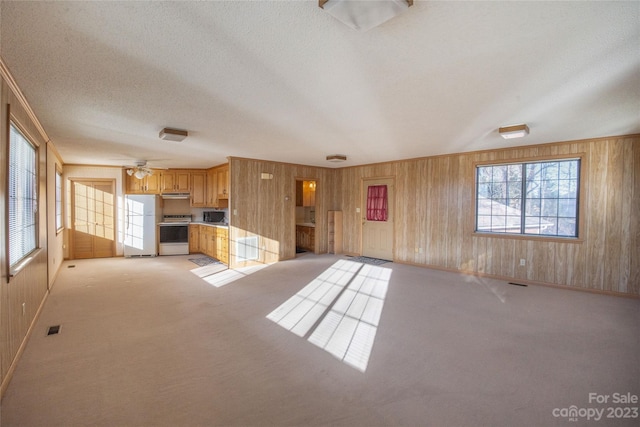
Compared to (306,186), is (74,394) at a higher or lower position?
lower

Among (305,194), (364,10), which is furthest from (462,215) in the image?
(364,10)

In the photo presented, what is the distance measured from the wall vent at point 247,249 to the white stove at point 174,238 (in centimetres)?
252

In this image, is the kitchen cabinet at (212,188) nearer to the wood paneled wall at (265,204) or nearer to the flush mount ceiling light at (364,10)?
the wood paneled wall at (265,204)

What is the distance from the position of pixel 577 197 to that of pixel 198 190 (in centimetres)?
825

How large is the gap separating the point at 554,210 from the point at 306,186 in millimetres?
5819

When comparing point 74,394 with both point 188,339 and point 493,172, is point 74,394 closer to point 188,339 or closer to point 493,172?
point 188,339

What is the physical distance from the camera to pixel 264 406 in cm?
194

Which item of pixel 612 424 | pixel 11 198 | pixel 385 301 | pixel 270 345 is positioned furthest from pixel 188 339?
pixel 612 424

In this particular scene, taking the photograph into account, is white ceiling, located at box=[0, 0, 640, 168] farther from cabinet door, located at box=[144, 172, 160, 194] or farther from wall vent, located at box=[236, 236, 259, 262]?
cabinet door, located at box=[144, 172, 160, 194]

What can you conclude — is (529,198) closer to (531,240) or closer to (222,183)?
(531,240)

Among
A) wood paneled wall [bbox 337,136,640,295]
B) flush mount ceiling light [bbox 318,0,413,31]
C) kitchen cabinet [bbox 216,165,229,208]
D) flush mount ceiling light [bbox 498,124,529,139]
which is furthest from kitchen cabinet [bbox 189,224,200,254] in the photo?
flush mount ceiling light [bbox 318,0,413,31]

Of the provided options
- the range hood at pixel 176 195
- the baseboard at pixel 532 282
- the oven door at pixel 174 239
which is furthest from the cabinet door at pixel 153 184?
the baseboard at pixel 532 282

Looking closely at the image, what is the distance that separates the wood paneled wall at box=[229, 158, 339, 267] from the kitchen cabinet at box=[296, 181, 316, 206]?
3.06ft

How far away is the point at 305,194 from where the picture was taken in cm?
866
